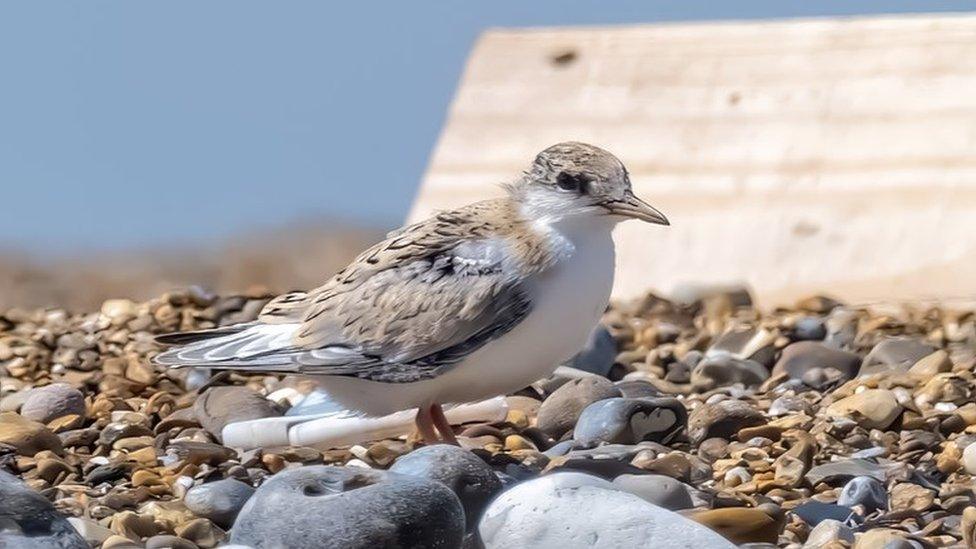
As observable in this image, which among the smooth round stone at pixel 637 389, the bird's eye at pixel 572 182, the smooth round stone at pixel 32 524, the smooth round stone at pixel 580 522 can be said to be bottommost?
the smooth round stone at pixel 32 524

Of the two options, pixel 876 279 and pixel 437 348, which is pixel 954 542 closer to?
pixel 437 348

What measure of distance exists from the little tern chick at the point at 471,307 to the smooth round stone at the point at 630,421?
30 cm

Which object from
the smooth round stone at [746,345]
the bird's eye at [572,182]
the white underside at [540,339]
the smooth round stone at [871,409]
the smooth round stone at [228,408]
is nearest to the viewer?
the white underside at [540,339]

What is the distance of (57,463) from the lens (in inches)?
199

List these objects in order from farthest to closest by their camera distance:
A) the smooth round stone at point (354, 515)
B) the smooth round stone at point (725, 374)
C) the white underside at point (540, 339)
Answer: the smooth round stone at point (725, 374), the white underside at point (540, 339), the smooth round stone at point (354, 515)

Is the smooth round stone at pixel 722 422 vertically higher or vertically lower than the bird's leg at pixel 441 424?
higher

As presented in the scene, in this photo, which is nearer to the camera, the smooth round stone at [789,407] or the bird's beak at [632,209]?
the bird's beak at [632,209]

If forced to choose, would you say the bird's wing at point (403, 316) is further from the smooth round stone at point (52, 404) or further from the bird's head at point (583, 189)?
the smooth round stone at point (52, 404)

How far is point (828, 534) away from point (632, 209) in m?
1.02

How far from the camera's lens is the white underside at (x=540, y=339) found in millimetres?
4840

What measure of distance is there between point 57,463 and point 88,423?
72 centimetres

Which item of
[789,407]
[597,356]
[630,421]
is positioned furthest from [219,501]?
[597,356]

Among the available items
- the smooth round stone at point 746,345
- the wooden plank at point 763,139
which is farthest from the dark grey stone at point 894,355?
the wooden plank at point 763,139

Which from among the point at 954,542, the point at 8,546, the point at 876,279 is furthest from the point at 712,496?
the point at 876,279
